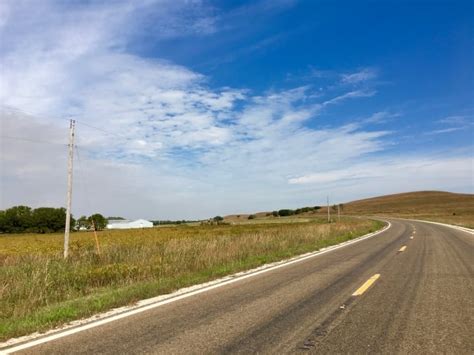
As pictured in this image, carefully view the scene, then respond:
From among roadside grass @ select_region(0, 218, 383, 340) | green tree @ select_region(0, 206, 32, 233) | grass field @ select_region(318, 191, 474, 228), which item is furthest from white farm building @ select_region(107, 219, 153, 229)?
roadside grass @ select_region(0, 218, 383, 340)

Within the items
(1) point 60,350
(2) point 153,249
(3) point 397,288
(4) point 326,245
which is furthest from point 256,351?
(4) point 326,245

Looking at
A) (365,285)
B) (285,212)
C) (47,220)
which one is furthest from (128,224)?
(365,285)

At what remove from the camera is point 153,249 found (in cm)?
1692

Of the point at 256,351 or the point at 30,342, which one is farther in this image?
the point at 30,342

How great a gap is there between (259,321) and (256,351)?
53.9 inches

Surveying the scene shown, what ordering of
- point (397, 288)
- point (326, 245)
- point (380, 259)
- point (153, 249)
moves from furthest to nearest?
point (326, 245) → point (153, 249) → point (380, 259) → point (397, 288)

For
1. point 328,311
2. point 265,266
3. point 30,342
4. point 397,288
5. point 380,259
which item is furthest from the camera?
point 380,259

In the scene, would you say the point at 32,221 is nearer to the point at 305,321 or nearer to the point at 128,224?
the point at 128,224

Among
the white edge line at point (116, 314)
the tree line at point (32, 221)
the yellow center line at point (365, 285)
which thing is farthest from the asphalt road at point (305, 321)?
the tree line at point (32, 221)

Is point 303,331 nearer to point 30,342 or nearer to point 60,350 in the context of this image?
point 60,350

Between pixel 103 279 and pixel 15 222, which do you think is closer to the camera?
pixel 103 279

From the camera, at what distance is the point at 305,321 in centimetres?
606

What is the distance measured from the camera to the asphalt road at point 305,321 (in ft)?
16.2

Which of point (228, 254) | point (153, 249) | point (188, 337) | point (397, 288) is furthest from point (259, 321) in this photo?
point (153, 249)
